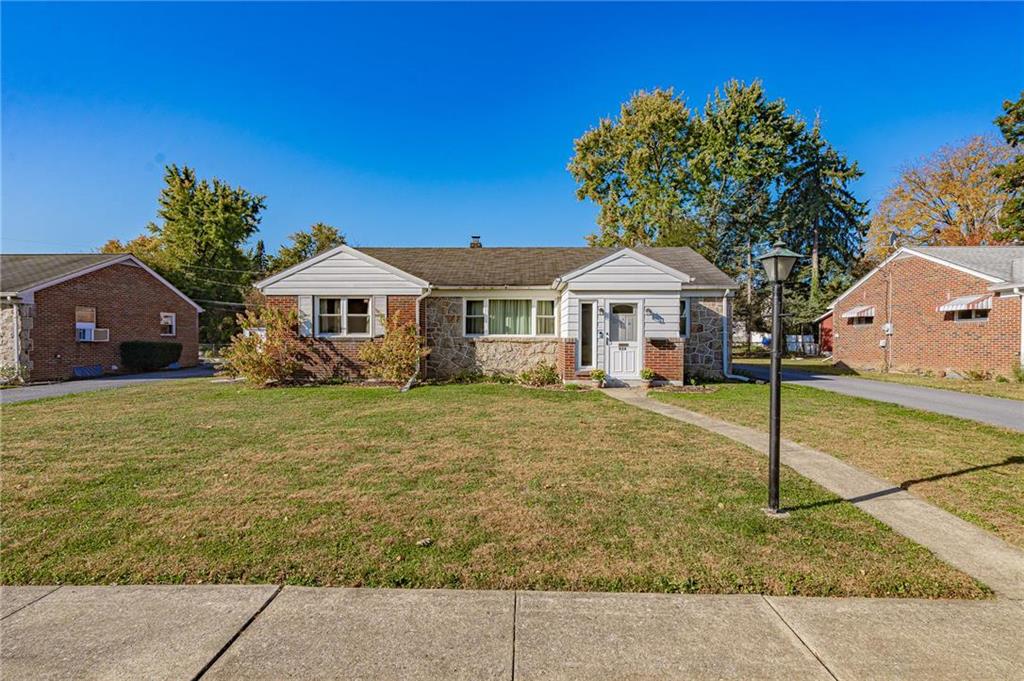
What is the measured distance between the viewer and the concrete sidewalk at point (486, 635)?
7.69 feet

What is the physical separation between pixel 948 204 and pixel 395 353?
41228 millimetres

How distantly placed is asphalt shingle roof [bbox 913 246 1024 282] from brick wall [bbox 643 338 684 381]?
12357 millimetres

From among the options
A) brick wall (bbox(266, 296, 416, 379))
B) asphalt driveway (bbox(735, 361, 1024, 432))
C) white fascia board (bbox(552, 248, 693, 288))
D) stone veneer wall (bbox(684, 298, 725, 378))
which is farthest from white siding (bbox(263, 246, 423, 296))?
asphalt driveway (bbox(735, 361, 1024, 432))

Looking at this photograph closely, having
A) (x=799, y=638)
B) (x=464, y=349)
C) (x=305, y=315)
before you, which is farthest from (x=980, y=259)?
(x=305, y=315)

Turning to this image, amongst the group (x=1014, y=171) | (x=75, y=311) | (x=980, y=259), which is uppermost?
(x=1014, y=171)

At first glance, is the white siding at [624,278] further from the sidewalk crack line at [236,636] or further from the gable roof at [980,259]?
the gable roof at [980,259]

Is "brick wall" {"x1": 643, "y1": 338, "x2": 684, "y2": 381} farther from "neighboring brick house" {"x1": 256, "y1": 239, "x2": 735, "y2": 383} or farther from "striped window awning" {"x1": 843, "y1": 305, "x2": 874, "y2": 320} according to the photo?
"striped window awning" {"x1": 843, "y1": 305, "x2": 874, "y2": 320}

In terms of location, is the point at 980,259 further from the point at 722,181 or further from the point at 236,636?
the point at 236,636

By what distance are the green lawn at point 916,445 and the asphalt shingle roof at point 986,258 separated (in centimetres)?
1062

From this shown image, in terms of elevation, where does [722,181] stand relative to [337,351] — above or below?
above

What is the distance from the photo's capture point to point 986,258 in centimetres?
1811

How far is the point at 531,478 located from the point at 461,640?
109 inches

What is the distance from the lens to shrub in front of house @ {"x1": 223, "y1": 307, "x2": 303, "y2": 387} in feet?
43.5

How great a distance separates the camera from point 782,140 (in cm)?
3453
